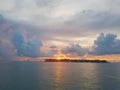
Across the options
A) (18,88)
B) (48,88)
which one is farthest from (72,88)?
(18,88)

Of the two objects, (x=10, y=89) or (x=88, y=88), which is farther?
(x=88, y=88)

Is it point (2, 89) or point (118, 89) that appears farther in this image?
point (118, 89)

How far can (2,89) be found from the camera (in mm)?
111812

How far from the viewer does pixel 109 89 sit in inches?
4739

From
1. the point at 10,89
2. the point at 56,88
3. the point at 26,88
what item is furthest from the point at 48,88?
the point at 10,89

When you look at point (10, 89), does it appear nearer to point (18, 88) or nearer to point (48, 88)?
point (18, 88)

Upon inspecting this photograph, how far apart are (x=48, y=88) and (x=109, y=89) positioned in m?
32.8

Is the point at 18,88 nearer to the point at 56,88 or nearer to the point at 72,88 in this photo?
the point at 56,88

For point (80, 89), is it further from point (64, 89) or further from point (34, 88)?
point (34, 88)

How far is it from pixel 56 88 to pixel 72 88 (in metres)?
8.61

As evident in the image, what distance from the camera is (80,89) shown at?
387 feet

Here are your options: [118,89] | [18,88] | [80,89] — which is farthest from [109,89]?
[18,88]

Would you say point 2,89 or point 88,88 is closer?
point 2,89

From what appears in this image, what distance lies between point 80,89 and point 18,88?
32750 millimetres
